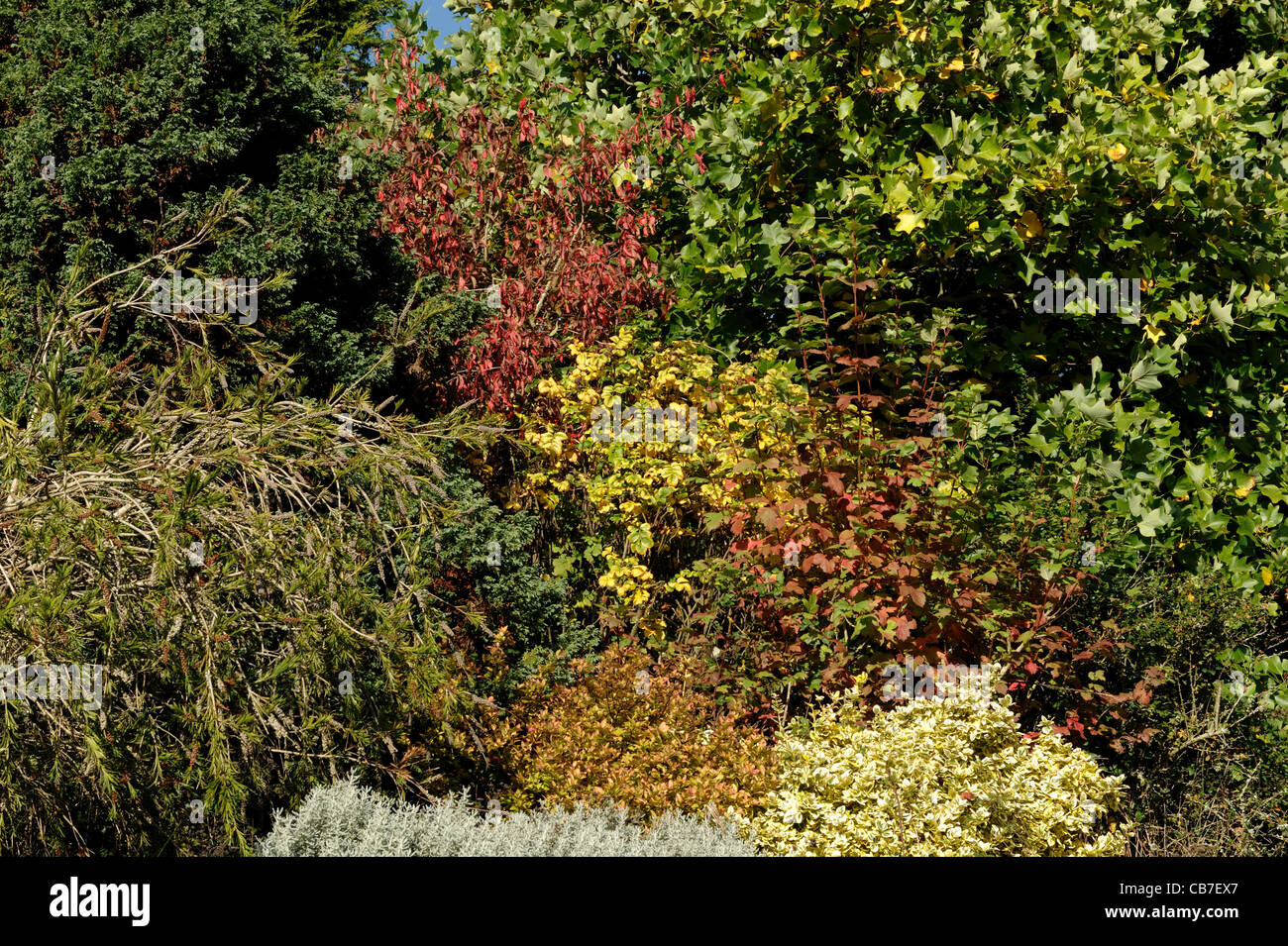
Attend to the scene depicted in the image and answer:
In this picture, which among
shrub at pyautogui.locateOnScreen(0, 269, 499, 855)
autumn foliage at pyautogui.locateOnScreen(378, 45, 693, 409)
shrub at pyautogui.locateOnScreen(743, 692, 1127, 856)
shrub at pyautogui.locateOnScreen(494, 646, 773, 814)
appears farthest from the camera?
autumn foliage at pyautogui.locateOnScreen(378, 45, 693, 409)

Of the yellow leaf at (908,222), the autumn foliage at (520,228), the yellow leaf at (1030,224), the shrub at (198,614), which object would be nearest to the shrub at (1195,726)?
the yellow leaf at (1030,224)

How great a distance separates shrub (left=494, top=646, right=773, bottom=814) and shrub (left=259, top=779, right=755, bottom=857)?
0.48 m

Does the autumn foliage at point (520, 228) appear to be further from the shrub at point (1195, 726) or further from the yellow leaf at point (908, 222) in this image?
the shrub at point (1195, 726)

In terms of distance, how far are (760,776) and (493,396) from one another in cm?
249

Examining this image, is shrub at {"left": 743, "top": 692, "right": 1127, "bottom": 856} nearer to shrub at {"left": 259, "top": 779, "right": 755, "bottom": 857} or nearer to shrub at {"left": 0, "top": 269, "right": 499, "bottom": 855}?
shrub at {"left": 259, "top": 779, "right": 755, "bottom": 857}

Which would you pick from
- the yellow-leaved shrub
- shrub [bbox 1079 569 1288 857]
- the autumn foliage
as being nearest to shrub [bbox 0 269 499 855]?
the yellow-leaved shrub

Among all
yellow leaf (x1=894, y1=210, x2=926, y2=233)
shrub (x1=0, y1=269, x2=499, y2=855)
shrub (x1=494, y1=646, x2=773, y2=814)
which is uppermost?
yellow leaf (x1=894, y1=210, x2=926, y2=233)

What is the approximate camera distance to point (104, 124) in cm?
534

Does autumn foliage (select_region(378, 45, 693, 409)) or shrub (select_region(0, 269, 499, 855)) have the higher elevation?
autumn foliage (select_region(378, 45, 693, 409))

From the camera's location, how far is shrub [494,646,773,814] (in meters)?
4.75

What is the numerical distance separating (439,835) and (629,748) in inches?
52.7

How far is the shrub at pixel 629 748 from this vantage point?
187 inches

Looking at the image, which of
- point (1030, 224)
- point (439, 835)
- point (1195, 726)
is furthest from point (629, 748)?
point (1030, 224)

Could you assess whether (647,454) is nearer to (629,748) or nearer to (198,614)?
(629,748)
